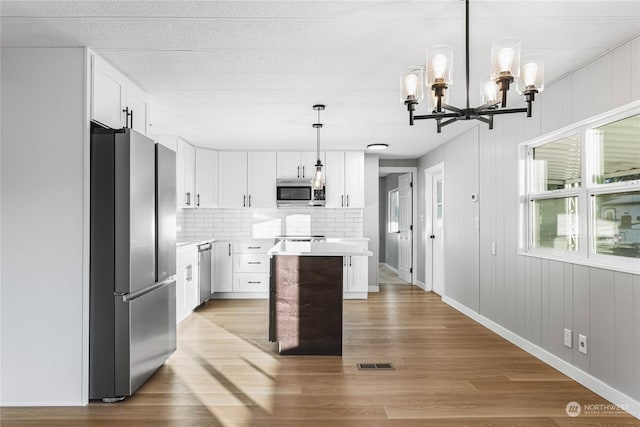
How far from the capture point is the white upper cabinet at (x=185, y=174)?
5.78 meters

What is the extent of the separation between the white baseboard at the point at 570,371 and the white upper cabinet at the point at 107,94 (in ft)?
12.7

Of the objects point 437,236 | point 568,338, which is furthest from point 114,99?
point 437,236

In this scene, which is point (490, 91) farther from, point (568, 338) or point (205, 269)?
point (205, 269)

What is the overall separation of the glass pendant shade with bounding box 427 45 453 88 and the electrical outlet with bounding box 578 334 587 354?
7.56ft

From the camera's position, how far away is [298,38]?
→ 262 cm

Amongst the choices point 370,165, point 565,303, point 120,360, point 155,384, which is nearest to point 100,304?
point 120,360

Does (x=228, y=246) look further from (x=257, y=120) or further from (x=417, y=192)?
(x=417, y=192)

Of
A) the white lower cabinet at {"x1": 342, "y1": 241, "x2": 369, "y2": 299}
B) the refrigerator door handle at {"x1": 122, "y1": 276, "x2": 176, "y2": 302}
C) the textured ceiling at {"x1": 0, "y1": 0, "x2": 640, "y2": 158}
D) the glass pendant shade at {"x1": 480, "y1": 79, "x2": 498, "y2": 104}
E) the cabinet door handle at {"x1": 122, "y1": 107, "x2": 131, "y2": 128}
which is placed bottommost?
the white lower cabinet at {"x1": 342, "y1": 241, "x2": 369, "y2": 299}

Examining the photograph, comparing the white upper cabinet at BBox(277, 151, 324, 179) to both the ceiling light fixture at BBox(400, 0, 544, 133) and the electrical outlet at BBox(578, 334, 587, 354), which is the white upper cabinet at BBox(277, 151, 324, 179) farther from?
the ceiling light fixture at BBox(400, 0, 544, 133)

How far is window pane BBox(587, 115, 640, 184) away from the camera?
9.05ft

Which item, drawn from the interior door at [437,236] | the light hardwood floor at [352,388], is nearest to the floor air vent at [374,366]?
the light hardwood floor at [352,388]

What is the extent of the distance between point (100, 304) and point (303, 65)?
2.13 meters

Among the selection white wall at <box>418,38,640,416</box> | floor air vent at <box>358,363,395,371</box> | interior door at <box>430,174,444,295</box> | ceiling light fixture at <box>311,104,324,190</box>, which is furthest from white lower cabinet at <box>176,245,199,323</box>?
interior door at <box>430,174,444,295</box>

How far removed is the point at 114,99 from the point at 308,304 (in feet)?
7.46
